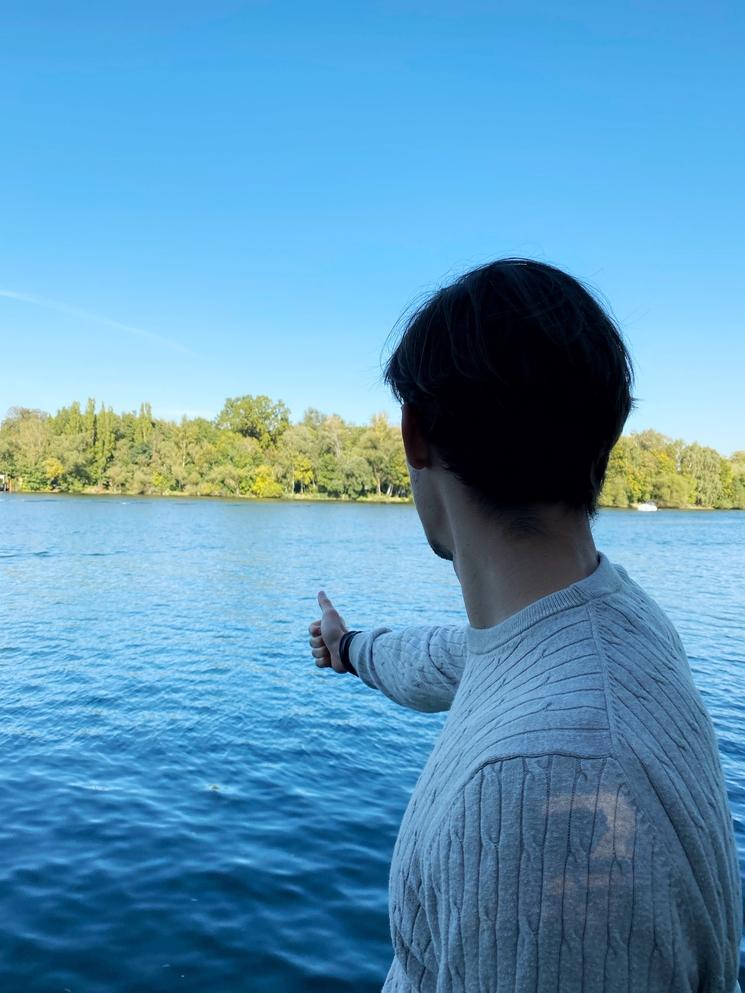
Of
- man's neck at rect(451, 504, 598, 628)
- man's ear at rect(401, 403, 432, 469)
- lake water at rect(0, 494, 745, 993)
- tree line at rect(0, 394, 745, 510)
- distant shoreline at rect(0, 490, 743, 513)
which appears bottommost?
lake water at rect(0, 494, 745, 993)

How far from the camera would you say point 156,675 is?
15.4 m

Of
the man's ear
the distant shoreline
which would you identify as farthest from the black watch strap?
the distant shoreline

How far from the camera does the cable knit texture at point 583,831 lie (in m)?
0.97

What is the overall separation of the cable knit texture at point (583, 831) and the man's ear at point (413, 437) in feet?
1.14

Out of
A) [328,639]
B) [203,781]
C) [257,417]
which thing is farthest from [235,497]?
[328,639]

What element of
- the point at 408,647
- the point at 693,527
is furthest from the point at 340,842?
the point at 693,527

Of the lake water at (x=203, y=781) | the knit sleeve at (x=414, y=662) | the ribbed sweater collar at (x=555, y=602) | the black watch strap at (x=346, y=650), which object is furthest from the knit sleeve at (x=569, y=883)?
the lake water at (x=203, y=781)

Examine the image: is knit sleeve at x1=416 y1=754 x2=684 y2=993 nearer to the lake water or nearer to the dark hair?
the dark hair

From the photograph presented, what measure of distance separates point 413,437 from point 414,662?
2.85 feet

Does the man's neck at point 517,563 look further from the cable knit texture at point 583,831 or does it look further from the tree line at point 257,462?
the tree line at point 257,462

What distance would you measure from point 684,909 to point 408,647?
117 centimetres

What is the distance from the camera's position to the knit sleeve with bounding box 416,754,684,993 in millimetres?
962

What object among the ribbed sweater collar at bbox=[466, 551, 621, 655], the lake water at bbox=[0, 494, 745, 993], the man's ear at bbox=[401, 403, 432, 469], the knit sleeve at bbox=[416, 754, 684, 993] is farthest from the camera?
the lake water at bbox=[0, 494, 745, 993]

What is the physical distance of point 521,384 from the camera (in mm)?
1205
